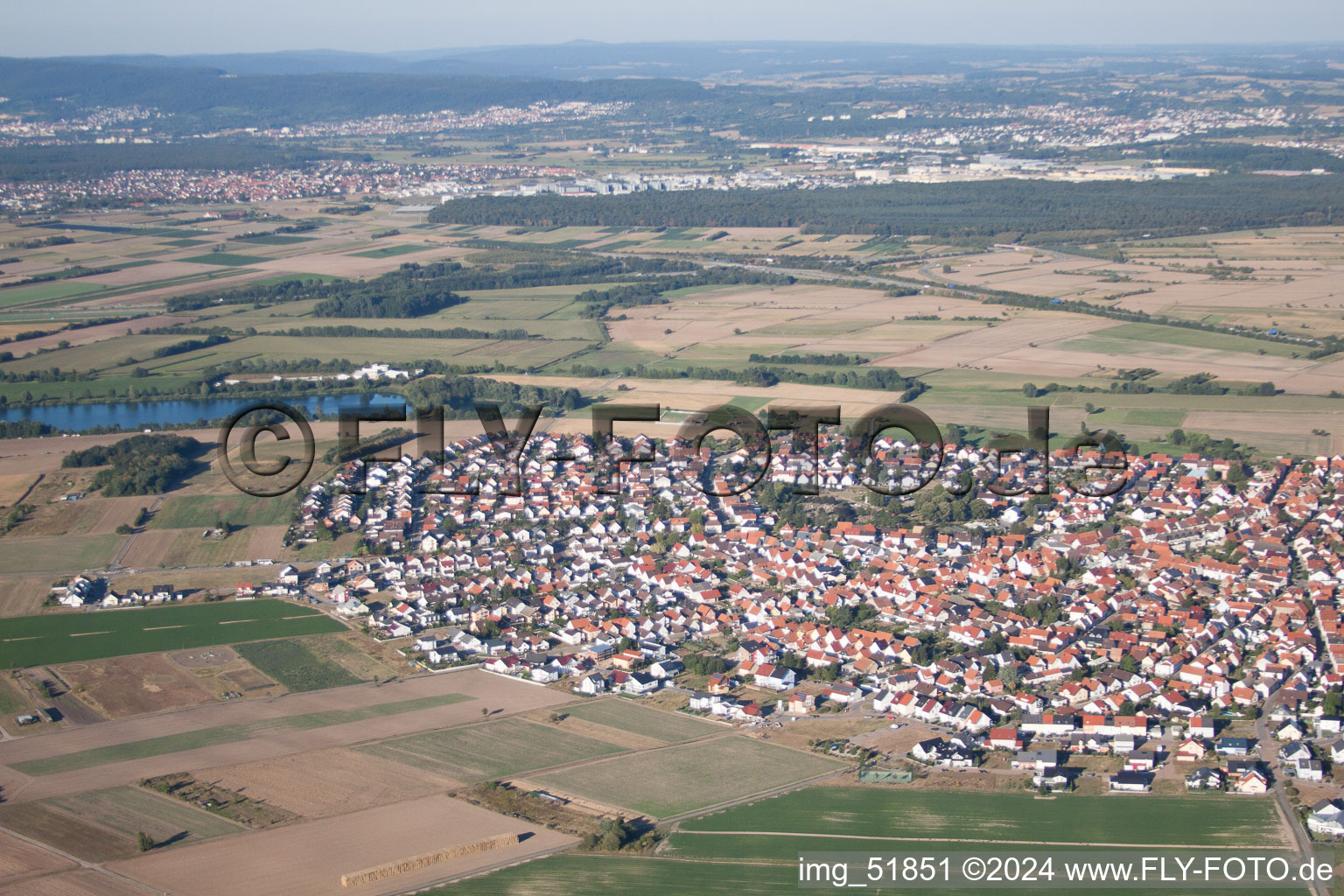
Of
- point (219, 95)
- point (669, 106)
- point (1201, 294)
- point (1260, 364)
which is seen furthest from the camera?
point (219, 95)

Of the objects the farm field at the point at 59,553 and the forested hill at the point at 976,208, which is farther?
the forested hill at the point at 976,208

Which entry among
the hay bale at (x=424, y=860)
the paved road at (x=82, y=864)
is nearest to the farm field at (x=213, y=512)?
the paved road at (x=82, y=864)

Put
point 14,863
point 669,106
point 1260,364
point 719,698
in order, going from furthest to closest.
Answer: point 669,106, point 1260,364, point 719,698, point 14,863

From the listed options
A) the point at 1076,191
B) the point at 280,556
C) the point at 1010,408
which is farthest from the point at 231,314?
the point at 1076,191

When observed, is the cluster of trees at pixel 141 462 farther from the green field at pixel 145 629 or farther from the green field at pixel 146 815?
the green field at pixel 146 815

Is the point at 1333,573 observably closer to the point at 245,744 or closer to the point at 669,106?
the point at 245,744

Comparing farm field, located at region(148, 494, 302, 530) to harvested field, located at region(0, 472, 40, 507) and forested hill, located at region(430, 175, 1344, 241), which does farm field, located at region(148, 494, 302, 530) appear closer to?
harvested field, located at region(0, 472, 40, 507)
